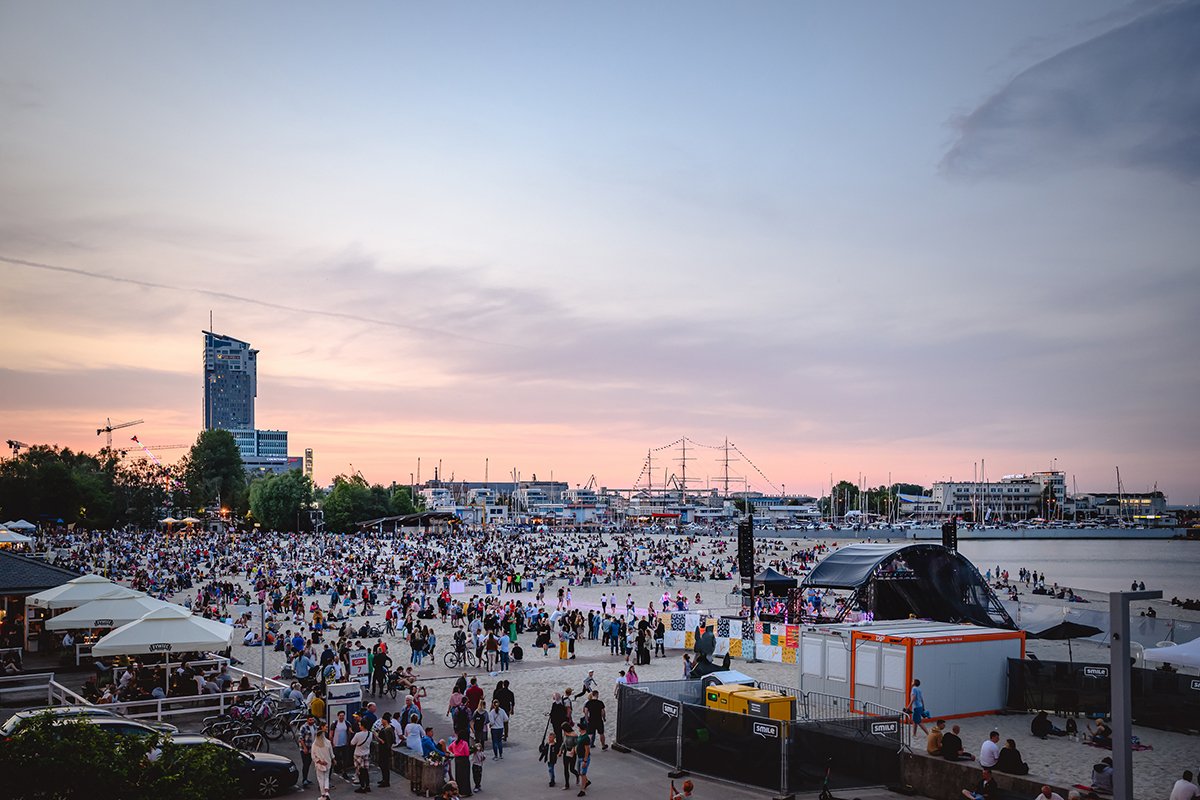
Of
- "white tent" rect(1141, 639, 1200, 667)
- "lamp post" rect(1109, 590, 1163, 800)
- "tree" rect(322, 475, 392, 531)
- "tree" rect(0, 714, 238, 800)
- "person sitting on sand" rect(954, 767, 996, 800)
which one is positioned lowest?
"tree" rect(322, 475, 392, 531)

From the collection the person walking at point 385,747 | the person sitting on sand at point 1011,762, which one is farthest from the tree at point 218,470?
the person sitting on sand at point 1011,762

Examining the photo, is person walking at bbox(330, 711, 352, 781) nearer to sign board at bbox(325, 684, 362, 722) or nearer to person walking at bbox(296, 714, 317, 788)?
person walking at bbox(296, 714, 317, 788)

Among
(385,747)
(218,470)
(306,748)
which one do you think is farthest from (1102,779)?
(218,470)

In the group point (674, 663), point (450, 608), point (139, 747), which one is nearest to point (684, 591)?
point (450, 608)

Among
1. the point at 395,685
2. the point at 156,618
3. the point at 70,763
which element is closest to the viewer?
the point at 70,763

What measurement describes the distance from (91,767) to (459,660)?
20414mm

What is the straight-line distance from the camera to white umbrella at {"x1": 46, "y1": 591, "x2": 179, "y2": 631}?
Answer: 2095cm

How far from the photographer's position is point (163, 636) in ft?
60.5

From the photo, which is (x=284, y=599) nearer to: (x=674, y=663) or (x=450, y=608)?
(x=450, y=608)

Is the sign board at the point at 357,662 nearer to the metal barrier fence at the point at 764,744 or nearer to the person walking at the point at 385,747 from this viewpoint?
the person walking at the point at 385,747

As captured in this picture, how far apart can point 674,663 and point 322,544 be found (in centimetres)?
6463

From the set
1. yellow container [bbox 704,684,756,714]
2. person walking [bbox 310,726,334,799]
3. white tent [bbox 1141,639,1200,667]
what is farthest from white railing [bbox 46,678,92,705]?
white tent [bbox 1141,639,1200,667]

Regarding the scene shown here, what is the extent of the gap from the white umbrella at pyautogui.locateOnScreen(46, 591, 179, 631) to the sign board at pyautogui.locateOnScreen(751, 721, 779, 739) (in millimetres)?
13056

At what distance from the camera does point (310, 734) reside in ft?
51.7
